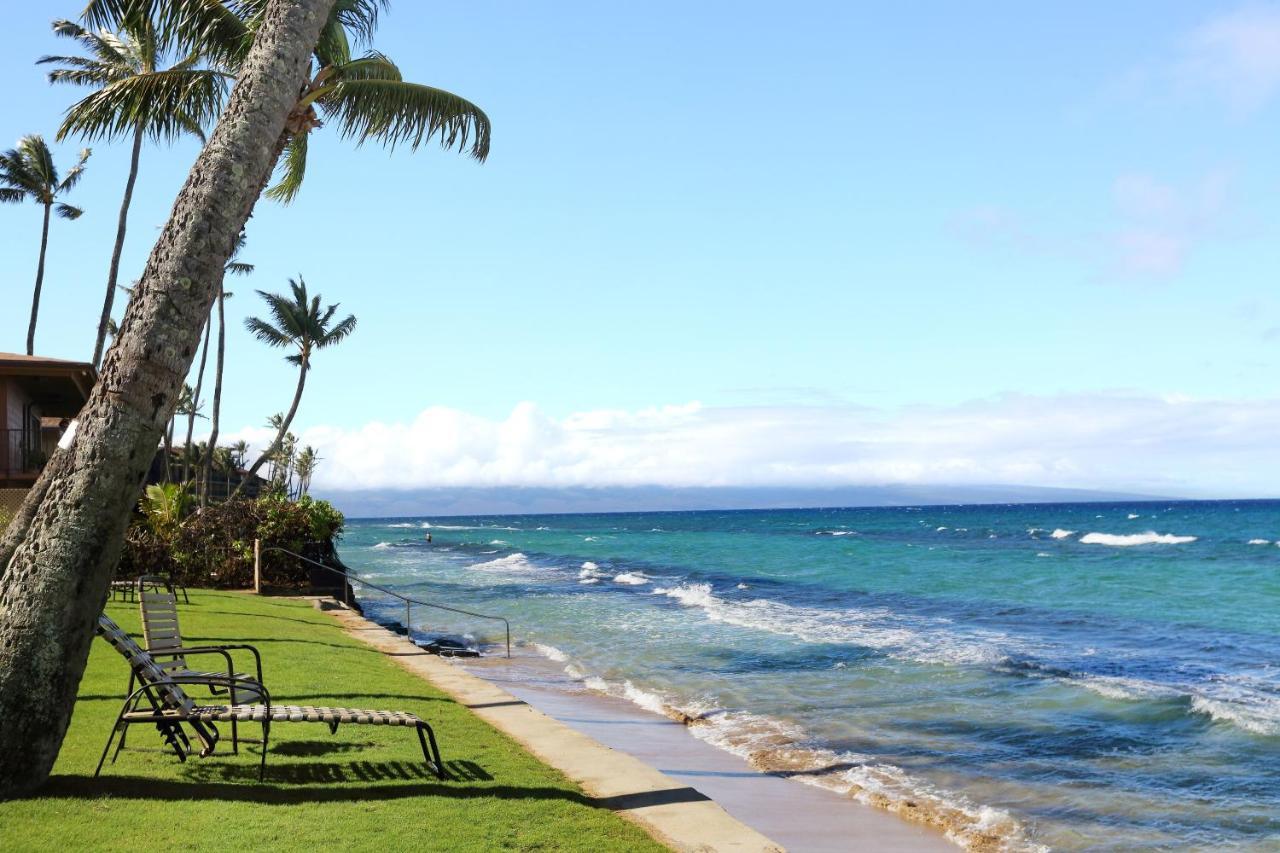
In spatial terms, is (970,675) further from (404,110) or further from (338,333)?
(338,333)

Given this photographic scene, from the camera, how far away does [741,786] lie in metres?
10.0

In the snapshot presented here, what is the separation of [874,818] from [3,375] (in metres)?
23.4

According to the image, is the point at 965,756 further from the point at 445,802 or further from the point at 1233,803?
the point at 445,802

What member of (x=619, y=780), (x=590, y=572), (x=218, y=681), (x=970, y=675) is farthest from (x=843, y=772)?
(x=590, y=572)

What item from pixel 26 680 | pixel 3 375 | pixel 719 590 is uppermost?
pixel 3 375

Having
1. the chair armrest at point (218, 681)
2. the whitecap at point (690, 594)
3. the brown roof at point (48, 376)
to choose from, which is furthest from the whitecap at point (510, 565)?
the chair armrest at point (218, 681)

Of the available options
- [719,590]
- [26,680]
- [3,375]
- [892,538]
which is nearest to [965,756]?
[26,680]

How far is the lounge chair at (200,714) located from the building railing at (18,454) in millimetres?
20187

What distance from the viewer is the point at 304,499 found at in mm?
25234

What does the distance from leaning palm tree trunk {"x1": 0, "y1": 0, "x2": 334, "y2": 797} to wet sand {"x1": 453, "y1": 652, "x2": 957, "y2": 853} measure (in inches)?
202

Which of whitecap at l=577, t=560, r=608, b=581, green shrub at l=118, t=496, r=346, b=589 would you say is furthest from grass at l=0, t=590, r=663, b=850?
whitecap at l=577, t=560, r=608, b=581

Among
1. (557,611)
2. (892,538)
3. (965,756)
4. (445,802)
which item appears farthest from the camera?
(892,538)

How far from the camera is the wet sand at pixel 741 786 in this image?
8.47 metres

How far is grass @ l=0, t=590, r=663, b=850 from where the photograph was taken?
221 inches
